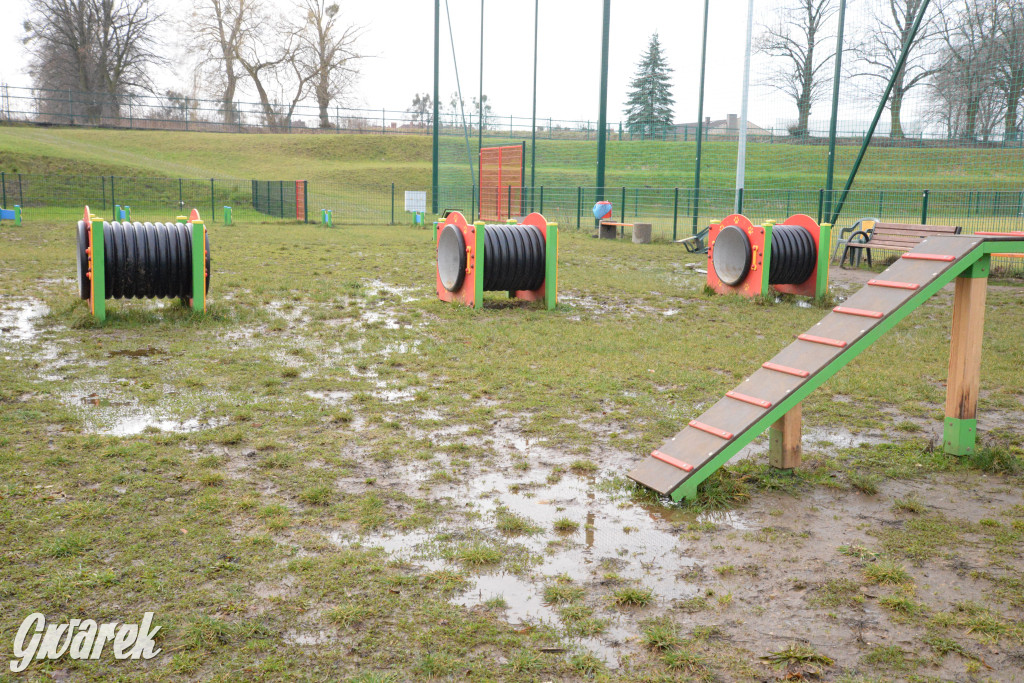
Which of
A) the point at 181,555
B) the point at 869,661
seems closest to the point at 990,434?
the point at 869,661

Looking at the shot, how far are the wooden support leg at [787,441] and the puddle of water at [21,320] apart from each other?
7.14 metres

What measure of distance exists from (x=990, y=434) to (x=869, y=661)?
339 cm

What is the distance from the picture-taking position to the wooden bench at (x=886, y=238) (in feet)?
49.6

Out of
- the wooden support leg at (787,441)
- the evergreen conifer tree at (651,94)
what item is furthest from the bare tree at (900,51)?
the evergreen conifer tree at (651,94)

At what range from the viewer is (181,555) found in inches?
143

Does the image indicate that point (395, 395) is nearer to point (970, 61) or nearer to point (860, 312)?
point (860, 312)

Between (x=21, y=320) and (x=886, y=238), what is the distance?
1447 centimetres

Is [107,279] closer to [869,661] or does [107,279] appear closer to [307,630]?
[307,630]

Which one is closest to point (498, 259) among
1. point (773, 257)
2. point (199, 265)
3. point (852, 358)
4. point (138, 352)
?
point (199, 265)

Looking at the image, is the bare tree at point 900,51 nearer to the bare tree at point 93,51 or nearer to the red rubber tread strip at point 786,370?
the red rubber tread strip at point 786,370

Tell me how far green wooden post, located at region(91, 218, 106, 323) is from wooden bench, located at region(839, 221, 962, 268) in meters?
13.0

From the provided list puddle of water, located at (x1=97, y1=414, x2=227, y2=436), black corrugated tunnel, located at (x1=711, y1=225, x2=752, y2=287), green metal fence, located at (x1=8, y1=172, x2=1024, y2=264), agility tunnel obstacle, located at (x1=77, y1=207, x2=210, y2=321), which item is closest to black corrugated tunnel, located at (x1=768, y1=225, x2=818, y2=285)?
black corrugated tunnel, located at (x1=711, y1=225, x2=752, y2=287)

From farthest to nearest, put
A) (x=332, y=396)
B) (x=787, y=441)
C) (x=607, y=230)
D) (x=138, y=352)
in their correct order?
1. (x=607, y=230)
2. (x=138, y=352)
3. (x=332, y=396)
4. (x=787, y=441)

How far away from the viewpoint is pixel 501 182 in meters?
26.8
